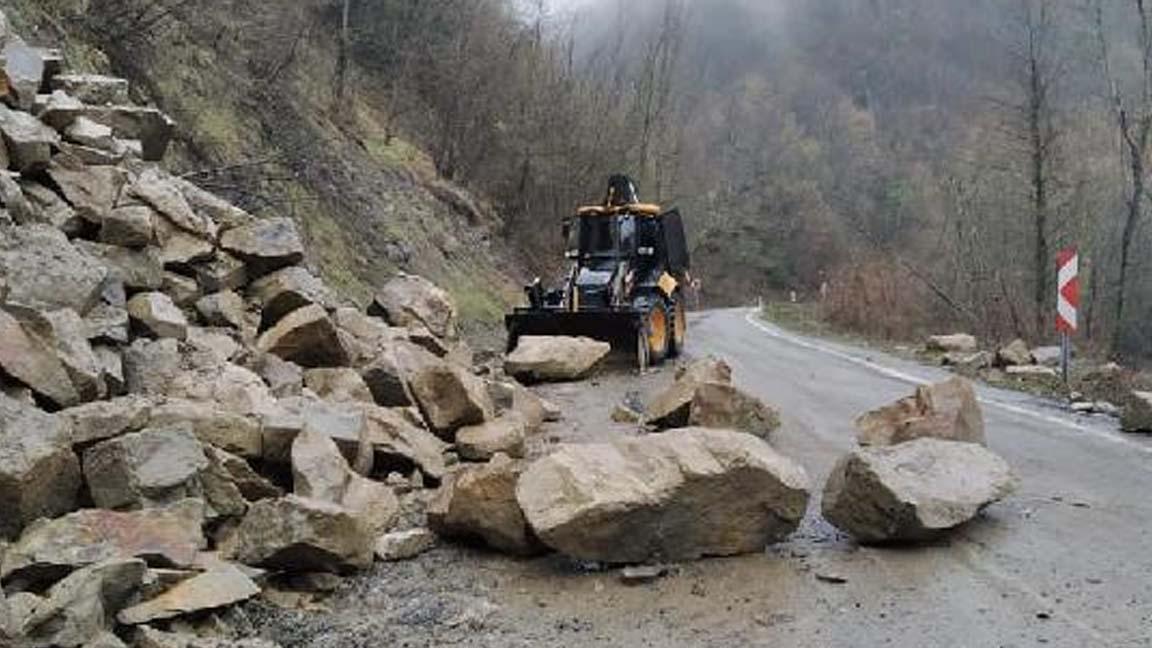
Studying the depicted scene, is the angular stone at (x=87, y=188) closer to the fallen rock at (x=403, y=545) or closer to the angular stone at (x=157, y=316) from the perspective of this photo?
the angular stone at (x=157, y=316)

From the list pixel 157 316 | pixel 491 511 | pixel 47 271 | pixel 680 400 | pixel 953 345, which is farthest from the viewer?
pixel 953 345

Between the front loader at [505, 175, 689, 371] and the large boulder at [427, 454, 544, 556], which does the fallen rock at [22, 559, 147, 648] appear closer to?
the large boulder at [427, 454, 544, 556]

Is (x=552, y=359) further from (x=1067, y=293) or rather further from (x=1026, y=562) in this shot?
(x=1026, y=562)

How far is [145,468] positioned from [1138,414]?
7.66 metres

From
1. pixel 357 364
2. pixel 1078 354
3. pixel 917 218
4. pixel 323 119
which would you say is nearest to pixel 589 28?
pixel 917 218

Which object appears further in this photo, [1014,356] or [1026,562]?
[1014,356]

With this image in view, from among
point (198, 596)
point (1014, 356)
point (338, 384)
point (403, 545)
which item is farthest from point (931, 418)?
point (1014, 356)

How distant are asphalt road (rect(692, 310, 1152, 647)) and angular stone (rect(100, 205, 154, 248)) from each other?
194 inches

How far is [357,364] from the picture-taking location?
356 inches

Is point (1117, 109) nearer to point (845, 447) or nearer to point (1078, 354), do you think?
point (1078, 354)

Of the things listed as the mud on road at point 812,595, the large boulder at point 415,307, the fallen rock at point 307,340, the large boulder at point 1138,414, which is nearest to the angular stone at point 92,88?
the fallen rock at point 307,340

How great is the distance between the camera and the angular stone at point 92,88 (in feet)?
30.1

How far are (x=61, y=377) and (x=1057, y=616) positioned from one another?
16.2 feet

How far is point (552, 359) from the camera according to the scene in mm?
13297
